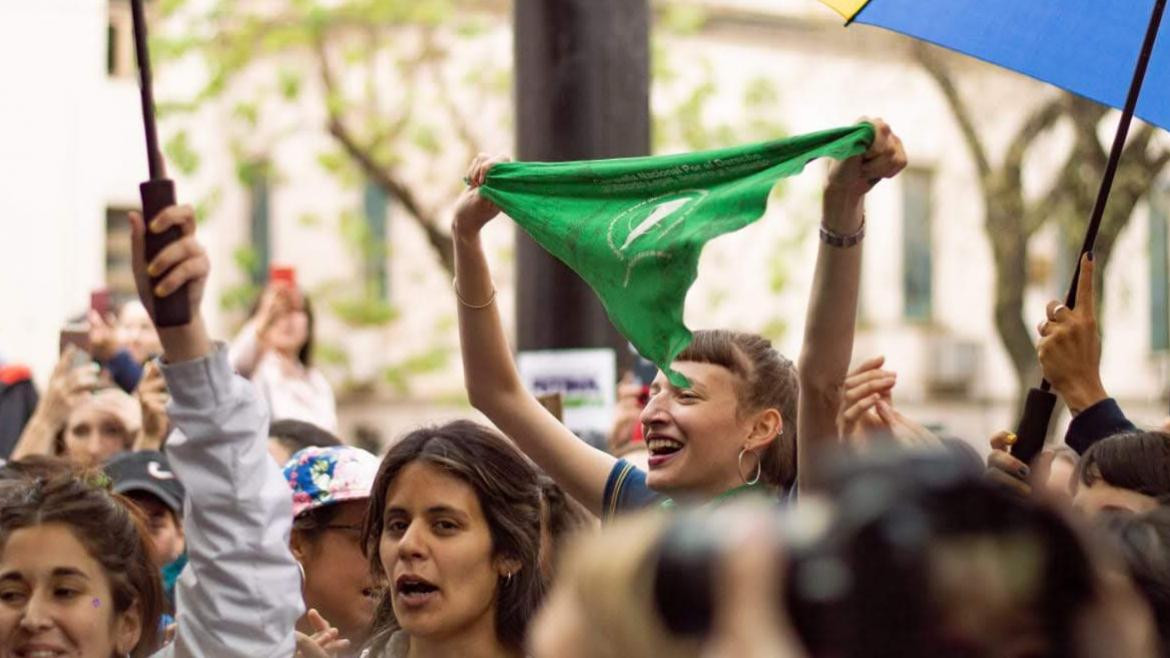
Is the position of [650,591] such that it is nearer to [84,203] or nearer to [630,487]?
[630,487]

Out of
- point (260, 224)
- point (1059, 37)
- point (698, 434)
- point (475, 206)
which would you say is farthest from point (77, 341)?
point (260, 224)

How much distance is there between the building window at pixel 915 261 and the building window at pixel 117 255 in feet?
38.2

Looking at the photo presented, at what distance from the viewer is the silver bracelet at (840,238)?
12.3ft

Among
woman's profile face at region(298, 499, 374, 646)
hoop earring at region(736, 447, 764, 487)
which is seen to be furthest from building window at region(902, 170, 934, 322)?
hoop earring at region(736, 447, 764, 487)

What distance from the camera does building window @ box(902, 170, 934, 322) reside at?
1216 inches

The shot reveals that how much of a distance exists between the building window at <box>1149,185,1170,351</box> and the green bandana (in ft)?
74.5

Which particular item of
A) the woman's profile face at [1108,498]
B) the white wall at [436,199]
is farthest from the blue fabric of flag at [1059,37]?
the white wall at [436,199]

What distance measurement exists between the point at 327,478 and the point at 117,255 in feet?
69.4

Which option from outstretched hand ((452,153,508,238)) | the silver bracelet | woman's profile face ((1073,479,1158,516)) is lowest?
woman's profile face ((1073,479,1158,516))

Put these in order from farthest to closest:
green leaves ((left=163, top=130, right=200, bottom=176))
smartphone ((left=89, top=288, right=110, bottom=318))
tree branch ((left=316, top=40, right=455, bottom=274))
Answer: green leaves ((left=163, top=130, right=200, bottom=176)), tree branch ((left=316, top=40, right=455, bottom=274)), smartphone ((left=89, top=288, right=110, bottom=318))

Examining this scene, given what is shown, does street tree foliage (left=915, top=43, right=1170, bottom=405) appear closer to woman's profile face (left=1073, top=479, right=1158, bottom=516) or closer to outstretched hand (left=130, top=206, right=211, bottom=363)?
woman's profile face (left=1073, top=479, right=1158, bottom=516)

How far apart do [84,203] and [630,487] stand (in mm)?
21654

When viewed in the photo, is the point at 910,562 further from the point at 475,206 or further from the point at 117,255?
the point at 117,255

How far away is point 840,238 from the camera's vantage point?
12.3ft
